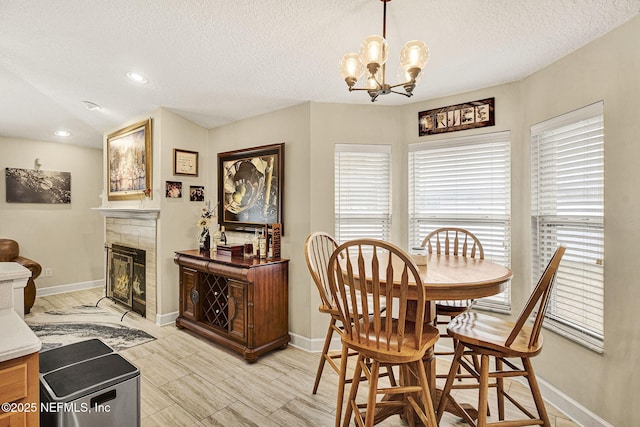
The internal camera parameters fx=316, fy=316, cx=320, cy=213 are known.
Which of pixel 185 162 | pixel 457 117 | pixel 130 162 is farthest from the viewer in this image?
pixel 130 162

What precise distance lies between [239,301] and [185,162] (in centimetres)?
197

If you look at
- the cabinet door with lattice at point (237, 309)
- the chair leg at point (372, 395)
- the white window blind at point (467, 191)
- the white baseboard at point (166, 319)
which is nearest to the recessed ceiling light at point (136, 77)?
the cabinet door with lattice at point (237, 309)

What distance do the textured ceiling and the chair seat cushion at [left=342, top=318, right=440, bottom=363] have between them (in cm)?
187

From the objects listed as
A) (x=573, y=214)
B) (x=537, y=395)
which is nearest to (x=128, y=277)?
(x=537, y=395)

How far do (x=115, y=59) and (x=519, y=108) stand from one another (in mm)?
3517

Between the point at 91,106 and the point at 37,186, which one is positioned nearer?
the point at 91,106

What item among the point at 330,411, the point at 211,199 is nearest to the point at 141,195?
the point at 211,199

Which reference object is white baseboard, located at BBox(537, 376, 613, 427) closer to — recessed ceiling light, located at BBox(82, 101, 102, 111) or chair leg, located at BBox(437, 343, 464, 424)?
chair leg, located at BBox(437, 343, 464, 424)

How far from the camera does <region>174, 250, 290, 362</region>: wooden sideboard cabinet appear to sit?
9.53 feet

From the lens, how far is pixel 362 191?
3.26 metres

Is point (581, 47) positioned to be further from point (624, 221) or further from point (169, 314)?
point (169, 314)

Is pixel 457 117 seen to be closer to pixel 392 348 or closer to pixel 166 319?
pixel 392 348

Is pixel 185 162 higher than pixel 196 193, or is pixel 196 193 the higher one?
pixel 185 162

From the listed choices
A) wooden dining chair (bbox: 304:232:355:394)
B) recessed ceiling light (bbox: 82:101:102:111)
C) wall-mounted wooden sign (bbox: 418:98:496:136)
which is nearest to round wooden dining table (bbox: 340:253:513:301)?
wooden dining chair (bbox: 304:232:355:394)
